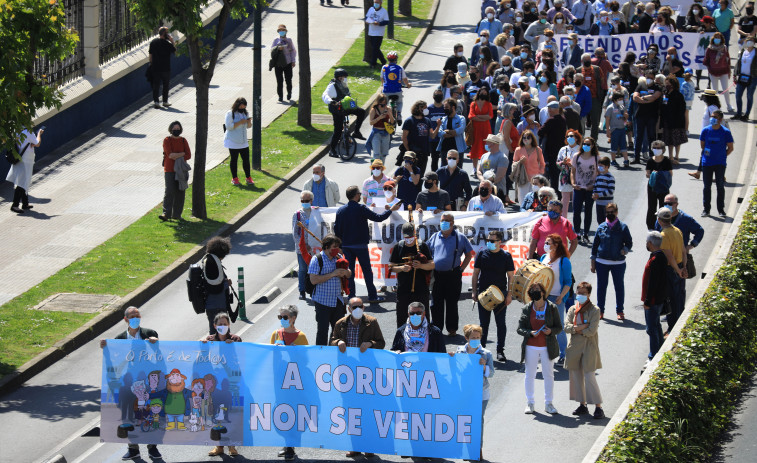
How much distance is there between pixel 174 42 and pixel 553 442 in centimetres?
2033

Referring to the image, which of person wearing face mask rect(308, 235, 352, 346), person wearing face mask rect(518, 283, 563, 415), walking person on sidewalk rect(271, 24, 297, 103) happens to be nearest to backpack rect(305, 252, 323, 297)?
person wearing face mask rect(308, 235, 352, 346)

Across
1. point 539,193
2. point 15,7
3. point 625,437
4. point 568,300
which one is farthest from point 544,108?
point 625,437

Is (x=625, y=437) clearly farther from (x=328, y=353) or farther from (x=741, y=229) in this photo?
(x=741, y=229)

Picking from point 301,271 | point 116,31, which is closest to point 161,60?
point 116,31

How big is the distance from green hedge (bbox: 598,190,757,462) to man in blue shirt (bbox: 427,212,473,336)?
3.07 metres

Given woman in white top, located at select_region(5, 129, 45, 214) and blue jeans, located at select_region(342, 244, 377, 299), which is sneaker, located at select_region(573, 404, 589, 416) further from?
woman in white top, located at select_region(5, 129, 45, 214)

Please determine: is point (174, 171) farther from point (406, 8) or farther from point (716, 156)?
point (406, 8)

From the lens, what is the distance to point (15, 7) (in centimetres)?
1747

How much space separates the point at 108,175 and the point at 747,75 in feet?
46.8

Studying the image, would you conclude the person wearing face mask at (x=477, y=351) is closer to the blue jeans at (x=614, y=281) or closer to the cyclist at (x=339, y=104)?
the blue jeans at (x=614, y=281)

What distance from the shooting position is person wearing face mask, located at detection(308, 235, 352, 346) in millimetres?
16312

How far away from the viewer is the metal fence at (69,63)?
2762cm

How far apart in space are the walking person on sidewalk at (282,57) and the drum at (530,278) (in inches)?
601

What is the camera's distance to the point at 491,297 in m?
16.7
